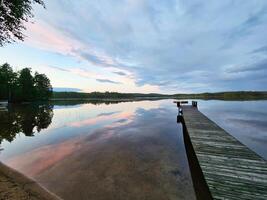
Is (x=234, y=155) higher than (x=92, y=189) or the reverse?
higher

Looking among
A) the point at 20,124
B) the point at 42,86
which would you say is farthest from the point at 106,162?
the point at 42,86

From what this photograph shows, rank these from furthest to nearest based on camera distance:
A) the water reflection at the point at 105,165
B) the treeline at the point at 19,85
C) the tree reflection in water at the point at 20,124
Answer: the treeline at the point at 19,85, the tree reflection in water at the point at 20,124, the water reflection at the point at 105,165

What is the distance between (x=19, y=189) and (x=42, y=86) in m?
70.0

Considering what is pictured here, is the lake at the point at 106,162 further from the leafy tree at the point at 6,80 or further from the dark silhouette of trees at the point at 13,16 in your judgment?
the leafy tree at the point at 6,80

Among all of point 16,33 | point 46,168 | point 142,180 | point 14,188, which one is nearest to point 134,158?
point 142,180

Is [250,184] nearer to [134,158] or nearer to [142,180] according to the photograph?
[142,180]

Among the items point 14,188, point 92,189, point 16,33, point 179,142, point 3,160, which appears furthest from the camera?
point 179,142

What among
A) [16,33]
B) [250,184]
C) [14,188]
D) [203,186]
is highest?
[16,33]

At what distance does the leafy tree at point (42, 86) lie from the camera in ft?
205

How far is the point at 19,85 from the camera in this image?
53125 millimetres

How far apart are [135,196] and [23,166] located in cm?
575

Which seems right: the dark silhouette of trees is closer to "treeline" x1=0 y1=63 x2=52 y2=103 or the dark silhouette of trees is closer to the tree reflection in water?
the tree reflection in water

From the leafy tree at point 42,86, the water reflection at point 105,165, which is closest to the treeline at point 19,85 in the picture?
the leafy tree at point 42,86

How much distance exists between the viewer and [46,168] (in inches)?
279
